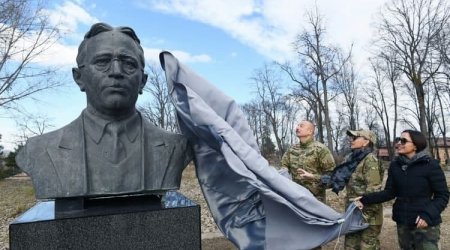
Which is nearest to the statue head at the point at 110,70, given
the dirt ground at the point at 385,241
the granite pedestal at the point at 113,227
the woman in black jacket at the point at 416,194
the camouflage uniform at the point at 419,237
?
the granite pedestal at the point at 113,227

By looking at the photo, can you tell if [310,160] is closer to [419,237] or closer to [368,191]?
[368,191]

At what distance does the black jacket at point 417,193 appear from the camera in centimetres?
381

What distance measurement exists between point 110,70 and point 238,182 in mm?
1304

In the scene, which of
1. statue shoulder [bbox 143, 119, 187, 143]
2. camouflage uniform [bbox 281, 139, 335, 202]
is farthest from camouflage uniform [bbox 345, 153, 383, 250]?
statue shoulder [bbox 143, 119, 187, 143]

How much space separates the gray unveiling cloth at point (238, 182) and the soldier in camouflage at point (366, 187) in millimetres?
976

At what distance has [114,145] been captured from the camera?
286cm

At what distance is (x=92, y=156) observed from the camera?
9.22 feet

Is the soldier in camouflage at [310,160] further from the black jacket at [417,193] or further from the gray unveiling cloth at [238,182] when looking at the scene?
the gray unveiling cloth at [238,182]

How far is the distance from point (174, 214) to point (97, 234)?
0.51 meters

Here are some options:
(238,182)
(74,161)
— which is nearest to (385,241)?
(238,182)

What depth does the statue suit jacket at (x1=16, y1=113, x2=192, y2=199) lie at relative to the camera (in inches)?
106

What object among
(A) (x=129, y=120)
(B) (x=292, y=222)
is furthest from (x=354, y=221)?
(A) (x=129, y=120)

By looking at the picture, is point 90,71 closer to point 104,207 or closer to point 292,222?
point 104,207

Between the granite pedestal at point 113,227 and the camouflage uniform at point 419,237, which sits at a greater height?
the granite pedestal at point 113,227
